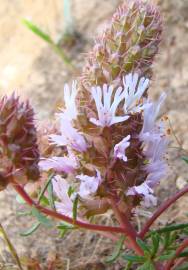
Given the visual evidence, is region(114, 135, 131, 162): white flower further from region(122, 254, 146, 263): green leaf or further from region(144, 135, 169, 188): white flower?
region(122, 254, 146, 263): green leaf

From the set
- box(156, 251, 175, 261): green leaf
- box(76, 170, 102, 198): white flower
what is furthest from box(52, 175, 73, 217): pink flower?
box(156, 251, 175, 261): green leaf

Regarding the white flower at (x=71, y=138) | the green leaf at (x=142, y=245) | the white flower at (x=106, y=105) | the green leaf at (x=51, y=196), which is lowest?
the green leaf at (x=142, y=245)

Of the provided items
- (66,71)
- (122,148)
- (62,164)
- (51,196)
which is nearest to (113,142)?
(122,148)

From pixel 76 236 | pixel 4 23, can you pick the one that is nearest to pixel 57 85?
pixel 4 23

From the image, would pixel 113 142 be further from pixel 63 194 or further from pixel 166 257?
pixel 166 257

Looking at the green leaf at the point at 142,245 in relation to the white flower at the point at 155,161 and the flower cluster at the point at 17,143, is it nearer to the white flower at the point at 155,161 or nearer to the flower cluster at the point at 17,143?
the white flower at the point at 155,161

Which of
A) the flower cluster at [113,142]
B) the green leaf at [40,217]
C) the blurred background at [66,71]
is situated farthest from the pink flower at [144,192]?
the blurred background at [66,71]
